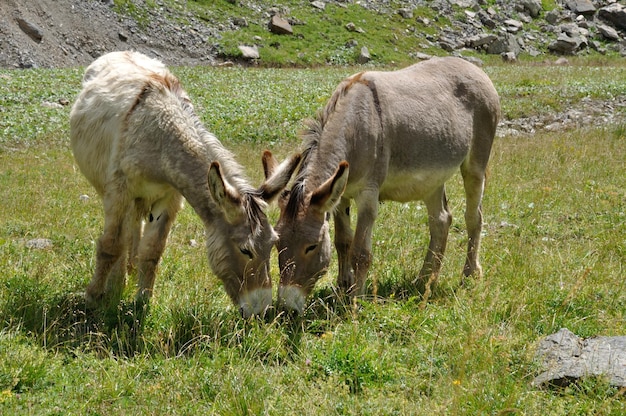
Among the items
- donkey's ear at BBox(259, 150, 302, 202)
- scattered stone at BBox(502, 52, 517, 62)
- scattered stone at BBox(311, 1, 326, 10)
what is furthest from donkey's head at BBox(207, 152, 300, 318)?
scattered stone at BBox(311, 1, 326, 10)

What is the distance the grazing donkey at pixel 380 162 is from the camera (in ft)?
17.4

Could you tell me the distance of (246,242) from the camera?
493 centimetres

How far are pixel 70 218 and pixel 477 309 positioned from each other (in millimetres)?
5214

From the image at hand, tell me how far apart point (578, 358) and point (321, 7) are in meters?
45.4

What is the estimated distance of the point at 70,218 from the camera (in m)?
8.00

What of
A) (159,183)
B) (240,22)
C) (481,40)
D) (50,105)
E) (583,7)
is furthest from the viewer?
(583,7)

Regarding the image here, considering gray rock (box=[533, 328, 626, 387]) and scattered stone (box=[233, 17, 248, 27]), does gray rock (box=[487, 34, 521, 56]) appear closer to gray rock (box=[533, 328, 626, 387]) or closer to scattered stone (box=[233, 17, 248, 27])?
scattered stone (box=[233, 17, 248, 27])

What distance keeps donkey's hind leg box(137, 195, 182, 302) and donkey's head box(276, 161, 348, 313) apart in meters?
1.22

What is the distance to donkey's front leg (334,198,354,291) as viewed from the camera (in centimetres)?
620

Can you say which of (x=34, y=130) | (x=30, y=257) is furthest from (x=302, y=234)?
(x=34, y=130)

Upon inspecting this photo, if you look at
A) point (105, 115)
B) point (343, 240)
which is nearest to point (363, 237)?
point (343, 240)

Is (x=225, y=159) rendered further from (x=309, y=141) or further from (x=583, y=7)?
(x=583, y=7)

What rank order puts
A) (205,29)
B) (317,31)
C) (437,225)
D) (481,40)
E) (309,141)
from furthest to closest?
(481,40), (317,31), (205,29), (437,225), (309,141)

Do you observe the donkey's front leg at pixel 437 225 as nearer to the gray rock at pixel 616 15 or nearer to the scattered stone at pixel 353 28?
the scattered stone at pixel 353 28
